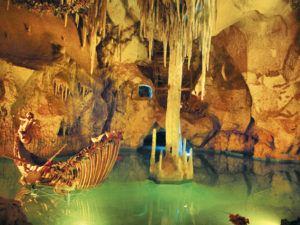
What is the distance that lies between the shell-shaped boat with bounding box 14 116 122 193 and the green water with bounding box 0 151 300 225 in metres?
0.22

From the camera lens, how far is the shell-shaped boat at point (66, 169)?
170 inches

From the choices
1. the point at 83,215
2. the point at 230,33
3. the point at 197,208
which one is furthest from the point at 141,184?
the point at 230,33

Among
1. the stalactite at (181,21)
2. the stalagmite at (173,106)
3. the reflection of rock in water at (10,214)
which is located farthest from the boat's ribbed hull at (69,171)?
the stalactite at (181,21)

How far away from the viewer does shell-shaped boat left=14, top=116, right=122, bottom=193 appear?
14.2 ft

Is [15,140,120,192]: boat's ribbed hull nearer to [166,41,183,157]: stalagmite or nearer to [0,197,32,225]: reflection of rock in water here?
[166,41,183,157]: stalagmite

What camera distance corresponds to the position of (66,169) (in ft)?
14.4

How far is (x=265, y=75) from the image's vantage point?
8.90m

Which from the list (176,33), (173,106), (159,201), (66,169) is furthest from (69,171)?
(176,33)

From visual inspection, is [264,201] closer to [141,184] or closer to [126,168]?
[141,184]

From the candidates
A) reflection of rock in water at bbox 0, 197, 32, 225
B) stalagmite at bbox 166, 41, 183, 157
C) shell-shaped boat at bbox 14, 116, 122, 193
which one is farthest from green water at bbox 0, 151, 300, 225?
reflection of rock in water at bbox 0, 197, 32, 225

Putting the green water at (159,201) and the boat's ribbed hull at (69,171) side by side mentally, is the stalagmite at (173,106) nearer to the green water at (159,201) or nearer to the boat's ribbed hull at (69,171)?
the green water at (159,201)

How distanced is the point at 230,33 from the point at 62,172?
822 cm

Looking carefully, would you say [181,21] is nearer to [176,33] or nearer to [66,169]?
[176,33]

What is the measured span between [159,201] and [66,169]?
1.84m
